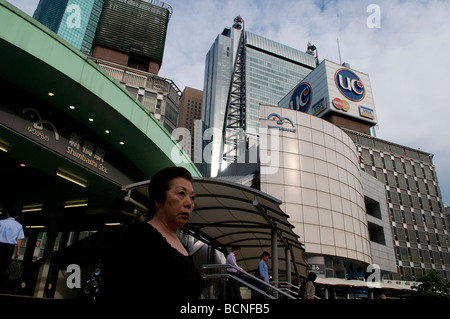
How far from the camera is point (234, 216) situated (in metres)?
10.5

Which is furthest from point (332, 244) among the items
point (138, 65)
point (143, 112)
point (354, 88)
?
point (354, 88)

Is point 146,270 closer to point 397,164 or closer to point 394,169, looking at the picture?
point 394,169

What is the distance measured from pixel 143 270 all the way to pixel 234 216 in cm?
954

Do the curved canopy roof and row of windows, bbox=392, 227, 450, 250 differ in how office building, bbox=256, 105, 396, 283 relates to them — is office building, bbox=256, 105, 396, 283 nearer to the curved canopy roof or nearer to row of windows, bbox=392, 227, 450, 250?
the curved canopy roof

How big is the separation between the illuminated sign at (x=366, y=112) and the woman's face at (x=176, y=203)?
62.8m

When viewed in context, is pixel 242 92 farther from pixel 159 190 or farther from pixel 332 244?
pixel 159 190

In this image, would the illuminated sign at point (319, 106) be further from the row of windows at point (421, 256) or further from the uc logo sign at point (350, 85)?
the row of windows at point (421, 256)

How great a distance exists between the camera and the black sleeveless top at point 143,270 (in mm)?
1147

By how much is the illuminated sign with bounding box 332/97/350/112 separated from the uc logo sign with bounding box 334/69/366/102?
238cm

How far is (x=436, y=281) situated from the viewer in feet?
112

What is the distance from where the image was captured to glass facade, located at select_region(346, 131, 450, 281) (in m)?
51.2

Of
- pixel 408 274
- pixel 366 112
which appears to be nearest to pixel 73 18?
pixel 366 112

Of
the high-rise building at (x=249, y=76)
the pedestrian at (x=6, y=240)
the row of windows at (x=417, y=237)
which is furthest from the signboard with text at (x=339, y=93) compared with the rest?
the pedestrian at (x=6, y=240)

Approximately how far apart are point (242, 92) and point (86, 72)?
73869 millimetres
